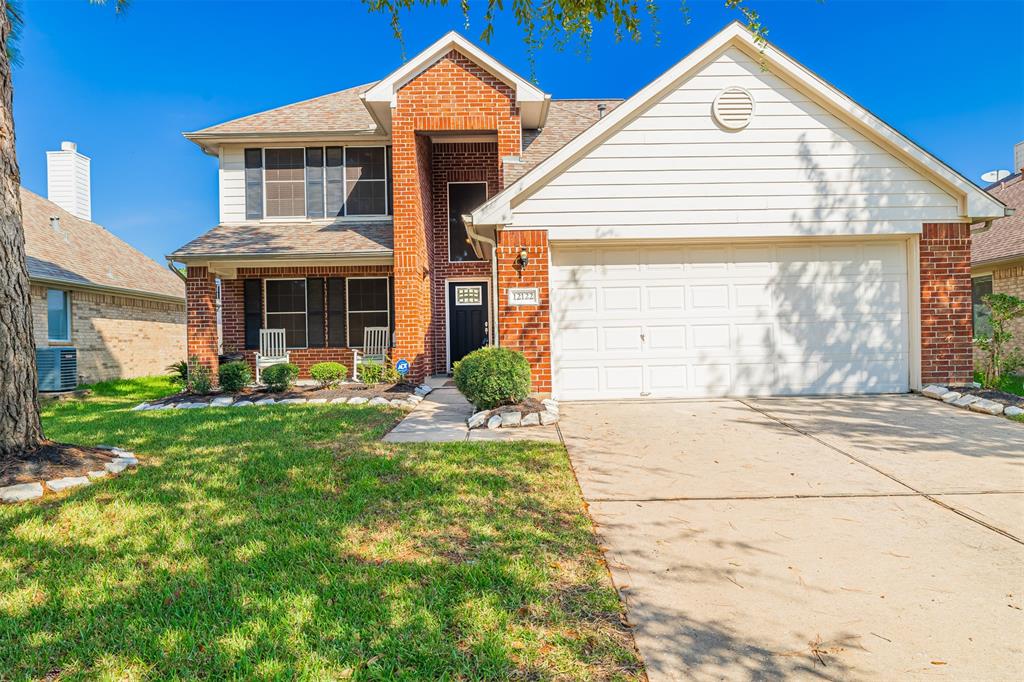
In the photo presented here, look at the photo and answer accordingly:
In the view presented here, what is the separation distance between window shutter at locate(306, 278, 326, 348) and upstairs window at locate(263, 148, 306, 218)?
179 cm

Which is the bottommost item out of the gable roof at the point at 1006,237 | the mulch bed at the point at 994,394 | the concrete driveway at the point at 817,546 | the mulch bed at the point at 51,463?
the concrete driveway at the point at 817,546

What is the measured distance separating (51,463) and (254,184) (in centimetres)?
968

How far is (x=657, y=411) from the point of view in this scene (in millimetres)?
7434

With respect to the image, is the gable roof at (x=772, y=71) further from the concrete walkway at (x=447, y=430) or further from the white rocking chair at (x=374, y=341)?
the white rocking chair at (x=374, y=341)

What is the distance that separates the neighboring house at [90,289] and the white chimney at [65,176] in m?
0.03

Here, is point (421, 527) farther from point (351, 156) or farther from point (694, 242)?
point (351, 156)

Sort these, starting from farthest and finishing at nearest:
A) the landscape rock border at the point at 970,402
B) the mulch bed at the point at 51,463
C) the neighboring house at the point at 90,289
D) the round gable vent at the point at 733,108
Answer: the neighboring house at the point at 90,289
the round gable vent at the point at 733,108
the landscape rock border at the point at 970,402
the mulch bed at the point at 51,463

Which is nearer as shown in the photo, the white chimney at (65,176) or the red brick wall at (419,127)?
the red brick wall at (419,127)

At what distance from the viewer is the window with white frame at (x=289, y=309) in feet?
42.2

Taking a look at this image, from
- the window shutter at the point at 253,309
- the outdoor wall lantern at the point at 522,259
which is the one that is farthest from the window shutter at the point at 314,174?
the outdoor wall lantern at the point at 522,259

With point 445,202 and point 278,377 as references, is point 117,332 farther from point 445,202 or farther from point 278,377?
point 445,202

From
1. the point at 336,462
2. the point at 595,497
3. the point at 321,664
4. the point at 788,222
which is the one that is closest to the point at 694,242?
the point at 788,222

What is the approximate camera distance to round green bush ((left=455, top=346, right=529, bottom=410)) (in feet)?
23.4

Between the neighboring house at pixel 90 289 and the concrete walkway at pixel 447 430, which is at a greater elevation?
the neighboring house at pixel 90 289
